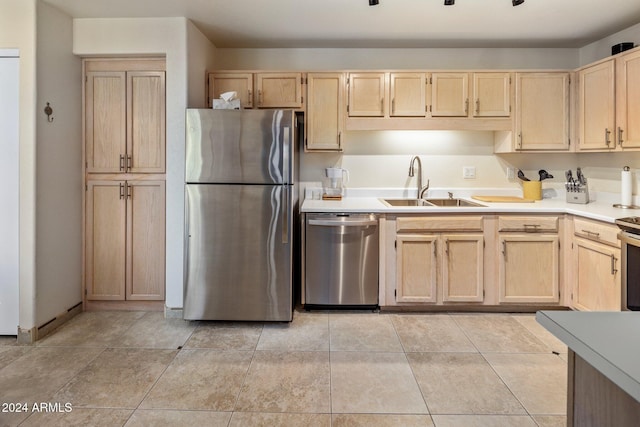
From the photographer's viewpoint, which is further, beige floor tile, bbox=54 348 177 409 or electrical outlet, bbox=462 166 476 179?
electrical outlet, bbox=462 166 476 179

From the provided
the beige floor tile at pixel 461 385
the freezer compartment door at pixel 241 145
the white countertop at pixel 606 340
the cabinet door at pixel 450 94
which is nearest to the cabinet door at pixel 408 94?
the cabinet door at pixel 450 94

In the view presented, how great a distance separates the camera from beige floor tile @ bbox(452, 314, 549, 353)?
255 centimetres

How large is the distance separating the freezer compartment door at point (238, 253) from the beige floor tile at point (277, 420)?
Result: 1053mm

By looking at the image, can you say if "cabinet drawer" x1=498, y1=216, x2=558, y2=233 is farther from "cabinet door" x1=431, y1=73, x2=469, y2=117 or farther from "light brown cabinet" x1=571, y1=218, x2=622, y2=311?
"cabinet door" x1=431, y1=73, x2=469, y2=117

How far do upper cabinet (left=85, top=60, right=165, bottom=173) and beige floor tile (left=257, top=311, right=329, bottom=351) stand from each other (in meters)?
1.58

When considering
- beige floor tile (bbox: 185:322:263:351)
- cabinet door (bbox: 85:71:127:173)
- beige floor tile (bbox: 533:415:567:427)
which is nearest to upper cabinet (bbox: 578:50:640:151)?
beige floor tile (bbox: 533:415:567:427)

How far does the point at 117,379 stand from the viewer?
216cm

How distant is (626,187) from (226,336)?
328 centimetres

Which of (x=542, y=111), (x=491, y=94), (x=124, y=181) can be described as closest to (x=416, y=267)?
(x=491, y=94)

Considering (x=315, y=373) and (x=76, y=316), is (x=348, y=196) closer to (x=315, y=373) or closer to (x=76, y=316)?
(x=315, y=373)

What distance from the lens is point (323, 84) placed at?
3373mm

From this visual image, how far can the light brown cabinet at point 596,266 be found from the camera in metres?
2.57

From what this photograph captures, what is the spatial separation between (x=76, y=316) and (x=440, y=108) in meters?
3.50

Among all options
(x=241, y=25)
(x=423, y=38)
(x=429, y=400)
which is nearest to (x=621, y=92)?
(x=423, y=38)
